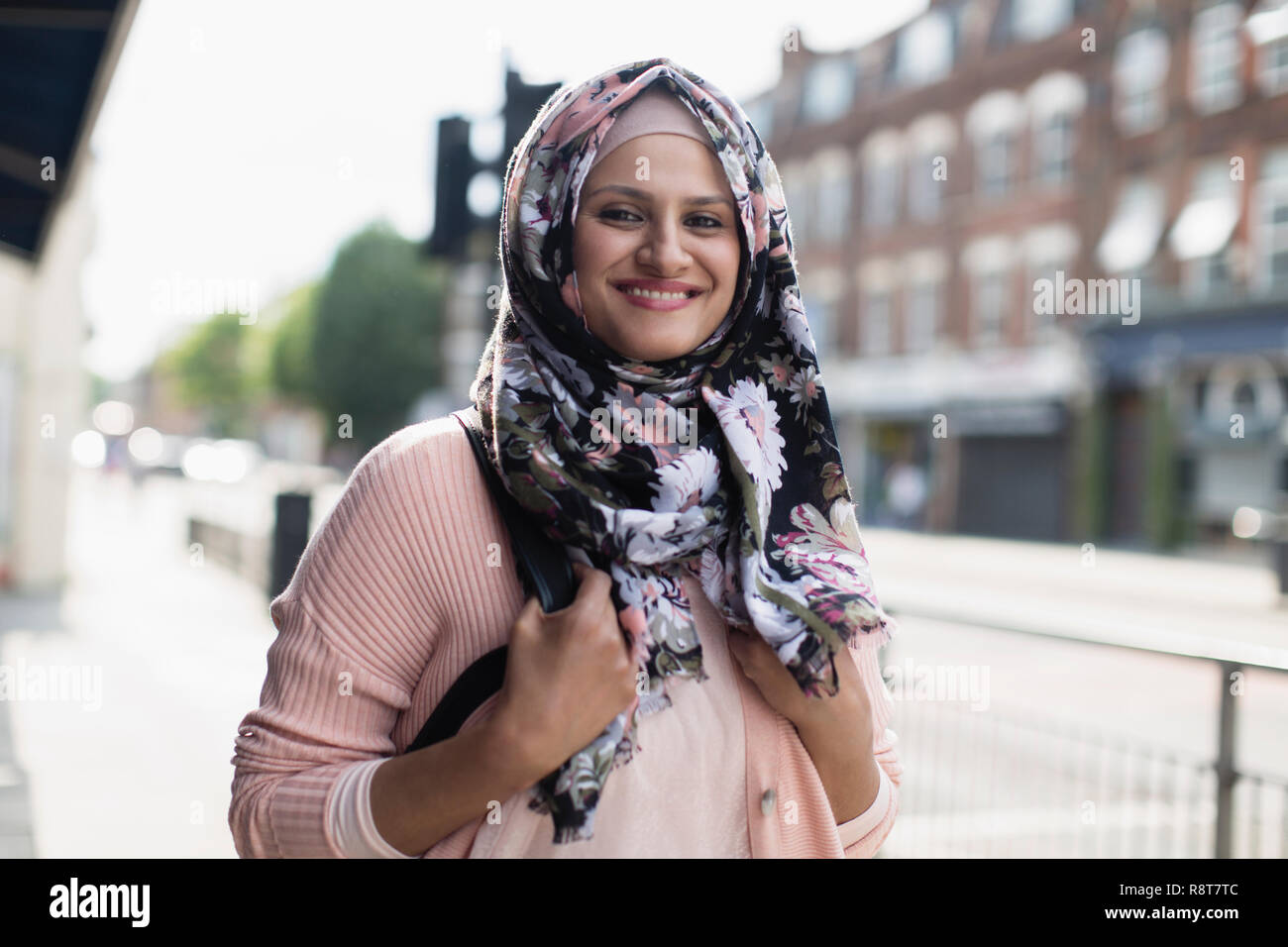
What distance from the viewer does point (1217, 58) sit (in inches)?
858

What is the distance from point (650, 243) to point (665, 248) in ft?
0.10

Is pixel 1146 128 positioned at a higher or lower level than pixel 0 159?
higher

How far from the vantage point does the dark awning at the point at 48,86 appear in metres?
4.56

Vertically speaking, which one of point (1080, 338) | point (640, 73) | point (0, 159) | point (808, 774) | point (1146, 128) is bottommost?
point (808, 774)

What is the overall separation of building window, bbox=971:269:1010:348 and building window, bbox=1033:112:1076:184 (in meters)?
2.35

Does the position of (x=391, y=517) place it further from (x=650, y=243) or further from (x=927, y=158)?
(x=927, y=158)

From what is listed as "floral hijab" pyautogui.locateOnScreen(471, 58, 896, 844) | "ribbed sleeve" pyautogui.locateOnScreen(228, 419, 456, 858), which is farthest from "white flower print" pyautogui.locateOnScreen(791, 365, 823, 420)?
"ribbed sleeve" pyautogui.locateOnScreen(228, 419, 456, 858)

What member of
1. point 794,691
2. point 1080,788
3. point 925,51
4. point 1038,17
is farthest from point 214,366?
point 794,691

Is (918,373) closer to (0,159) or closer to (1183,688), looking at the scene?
(1183,688)

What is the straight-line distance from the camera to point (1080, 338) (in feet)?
78.7

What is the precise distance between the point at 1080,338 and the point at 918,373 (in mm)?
5216

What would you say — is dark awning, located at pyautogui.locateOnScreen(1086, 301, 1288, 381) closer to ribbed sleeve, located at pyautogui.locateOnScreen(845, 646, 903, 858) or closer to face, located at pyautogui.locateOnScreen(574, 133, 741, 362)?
ribbed sleeve, located at pyautogui.locateOnScreen(845, 646, 903, 858)

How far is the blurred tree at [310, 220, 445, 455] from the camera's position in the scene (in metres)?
48.0
